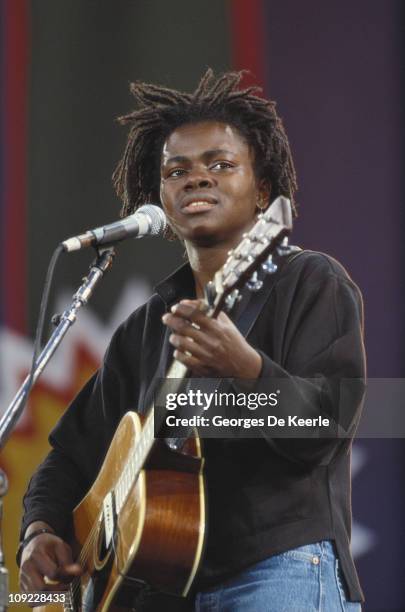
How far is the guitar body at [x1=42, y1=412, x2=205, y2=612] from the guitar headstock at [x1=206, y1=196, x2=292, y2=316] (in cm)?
34

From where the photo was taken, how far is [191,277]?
2494 mm

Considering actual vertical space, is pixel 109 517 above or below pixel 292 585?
above

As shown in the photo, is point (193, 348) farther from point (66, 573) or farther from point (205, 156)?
point (66, 573)

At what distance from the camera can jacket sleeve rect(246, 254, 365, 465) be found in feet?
6.43

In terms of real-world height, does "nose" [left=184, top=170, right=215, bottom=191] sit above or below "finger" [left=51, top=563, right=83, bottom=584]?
above

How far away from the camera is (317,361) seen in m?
2.04

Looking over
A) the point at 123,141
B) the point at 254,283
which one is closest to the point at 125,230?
the point at 254,283

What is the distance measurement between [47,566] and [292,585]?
2.13ft

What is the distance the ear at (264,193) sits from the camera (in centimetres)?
245

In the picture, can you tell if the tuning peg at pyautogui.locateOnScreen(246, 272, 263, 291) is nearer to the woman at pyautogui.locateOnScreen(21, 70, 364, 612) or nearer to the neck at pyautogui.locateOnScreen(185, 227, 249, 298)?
Result: the woman at pyautogui.locateOnScreen(21, 70, 364, 612)

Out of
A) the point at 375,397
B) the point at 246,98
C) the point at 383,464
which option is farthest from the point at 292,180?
the point at 383,464

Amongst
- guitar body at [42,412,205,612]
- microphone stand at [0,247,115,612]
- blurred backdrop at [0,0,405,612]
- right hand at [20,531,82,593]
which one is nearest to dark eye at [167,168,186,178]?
microphone stand at [0,247,115,612]

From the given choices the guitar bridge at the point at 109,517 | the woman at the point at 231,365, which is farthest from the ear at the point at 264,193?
the guitar bridge at the point at 109,517

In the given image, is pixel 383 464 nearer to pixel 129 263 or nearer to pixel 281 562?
pixel 129 263
